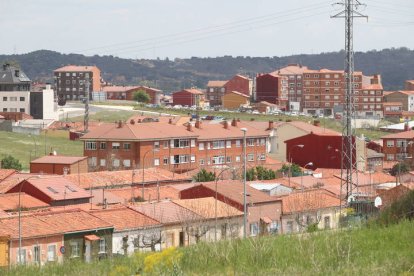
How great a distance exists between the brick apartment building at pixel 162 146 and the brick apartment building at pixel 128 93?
249 feet

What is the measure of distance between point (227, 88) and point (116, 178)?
358 ft

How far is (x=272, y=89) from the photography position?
14375cm

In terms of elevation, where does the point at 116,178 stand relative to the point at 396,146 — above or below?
above

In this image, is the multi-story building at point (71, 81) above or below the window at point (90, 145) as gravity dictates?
above

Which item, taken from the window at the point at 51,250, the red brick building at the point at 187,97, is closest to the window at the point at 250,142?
the window at the point at 51,250

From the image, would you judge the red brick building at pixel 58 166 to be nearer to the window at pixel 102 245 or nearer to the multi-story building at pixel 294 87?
the window at pixel 102 245

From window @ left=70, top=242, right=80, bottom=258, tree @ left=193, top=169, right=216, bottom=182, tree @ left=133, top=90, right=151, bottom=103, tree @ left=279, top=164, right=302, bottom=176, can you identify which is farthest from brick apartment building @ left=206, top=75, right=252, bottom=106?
window @ left=70, top=242, right=80, bottom=258

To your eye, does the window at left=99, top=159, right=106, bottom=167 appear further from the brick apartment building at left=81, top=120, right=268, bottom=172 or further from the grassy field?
the grassy field

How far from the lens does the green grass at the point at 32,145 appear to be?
231ft

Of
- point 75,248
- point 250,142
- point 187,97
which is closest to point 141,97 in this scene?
point 187,97

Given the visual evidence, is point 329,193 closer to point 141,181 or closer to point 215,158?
point 141,181

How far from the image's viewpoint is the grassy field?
37.0 feet

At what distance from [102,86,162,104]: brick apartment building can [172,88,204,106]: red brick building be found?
3.94m

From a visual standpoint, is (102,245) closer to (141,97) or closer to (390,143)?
(390,143)
